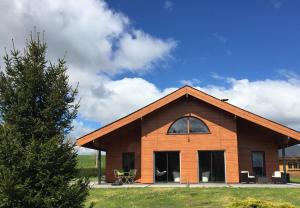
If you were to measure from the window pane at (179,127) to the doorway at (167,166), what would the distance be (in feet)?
4.40

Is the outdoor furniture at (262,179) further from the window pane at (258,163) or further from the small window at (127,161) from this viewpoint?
the small window at (127,161)

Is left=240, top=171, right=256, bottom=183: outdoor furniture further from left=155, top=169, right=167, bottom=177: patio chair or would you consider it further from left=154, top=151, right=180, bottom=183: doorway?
left=155, top=169, right=167, bottom=177: patio chair

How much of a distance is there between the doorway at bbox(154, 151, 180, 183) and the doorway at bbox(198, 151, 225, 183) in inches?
60.9

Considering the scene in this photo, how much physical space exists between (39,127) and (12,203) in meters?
1.49

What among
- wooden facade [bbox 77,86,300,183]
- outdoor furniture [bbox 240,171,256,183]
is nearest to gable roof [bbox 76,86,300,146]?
wooden facade [bbox 77,86,300,183]

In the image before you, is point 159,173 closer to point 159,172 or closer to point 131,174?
point 159,172

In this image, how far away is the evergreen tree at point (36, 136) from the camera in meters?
7.07

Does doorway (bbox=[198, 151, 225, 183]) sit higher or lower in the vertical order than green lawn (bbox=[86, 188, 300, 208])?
higher

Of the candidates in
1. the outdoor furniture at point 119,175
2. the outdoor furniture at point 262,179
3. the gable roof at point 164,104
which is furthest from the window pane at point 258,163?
the outdoor furniture at point 119,175

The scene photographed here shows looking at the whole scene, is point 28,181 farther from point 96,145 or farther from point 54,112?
point 96,145

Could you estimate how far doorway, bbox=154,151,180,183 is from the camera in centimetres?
2447

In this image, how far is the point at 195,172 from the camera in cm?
2400

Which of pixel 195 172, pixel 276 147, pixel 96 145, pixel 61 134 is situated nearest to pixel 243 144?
pixel 276 147

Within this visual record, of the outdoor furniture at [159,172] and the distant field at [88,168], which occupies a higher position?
the distant field at [88,168]
